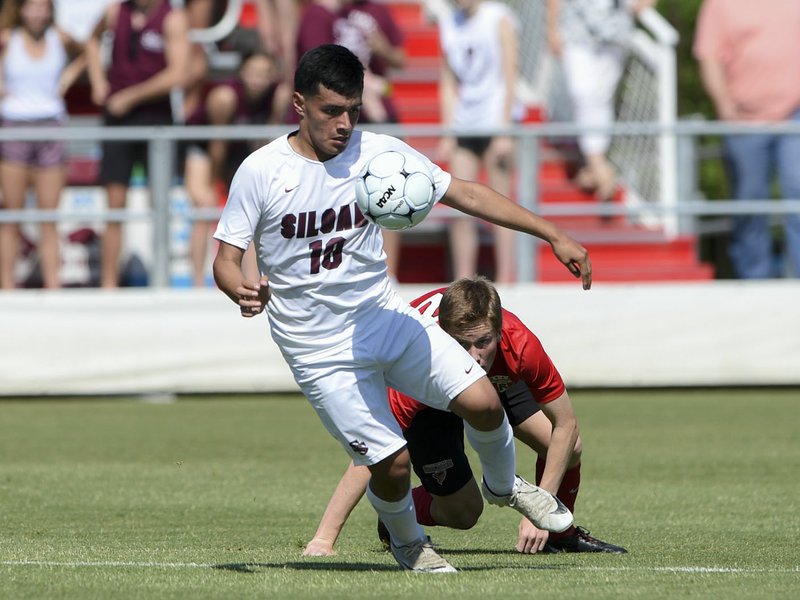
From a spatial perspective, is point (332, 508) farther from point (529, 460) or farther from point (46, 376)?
point (46, 376)

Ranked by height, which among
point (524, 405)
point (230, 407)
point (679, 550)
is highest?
point (524, 405)

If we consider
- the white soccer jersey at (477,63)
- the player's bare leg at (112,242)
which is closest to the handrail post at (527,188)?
the white soccer jersey at (477,63)

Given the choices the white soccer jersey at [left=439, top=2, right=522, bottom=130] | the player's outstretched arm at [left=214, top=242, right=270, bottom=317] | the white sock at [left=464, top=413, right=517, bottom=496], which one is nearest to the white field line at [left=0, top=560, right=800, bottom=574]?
the white sock at [left=464, top=413, right=517, bottom=496]

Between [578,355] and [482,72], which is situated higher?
[482,72]

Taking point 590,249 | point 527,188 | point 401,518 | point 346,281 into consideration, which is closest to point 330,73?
point 346,281

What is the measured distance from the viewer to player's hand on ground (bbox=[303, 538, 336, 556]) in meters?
6.95

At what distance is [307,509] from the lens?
841cm

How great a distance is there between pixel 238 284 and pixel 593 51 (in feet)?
33.3

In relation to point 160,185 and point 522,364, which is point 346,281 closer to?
point 522,364

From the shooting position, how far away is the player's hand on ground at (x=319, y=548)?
6.95 meters

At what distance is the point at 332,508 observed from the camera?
280 inches

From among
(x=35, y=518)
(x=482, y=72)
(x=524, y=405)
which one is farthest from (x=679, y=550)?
(x=482, y=72)

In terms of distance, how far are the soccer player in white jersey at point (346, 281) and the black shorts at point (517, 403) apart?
0.96 metres

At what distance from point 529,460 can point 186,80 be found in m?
5.51
